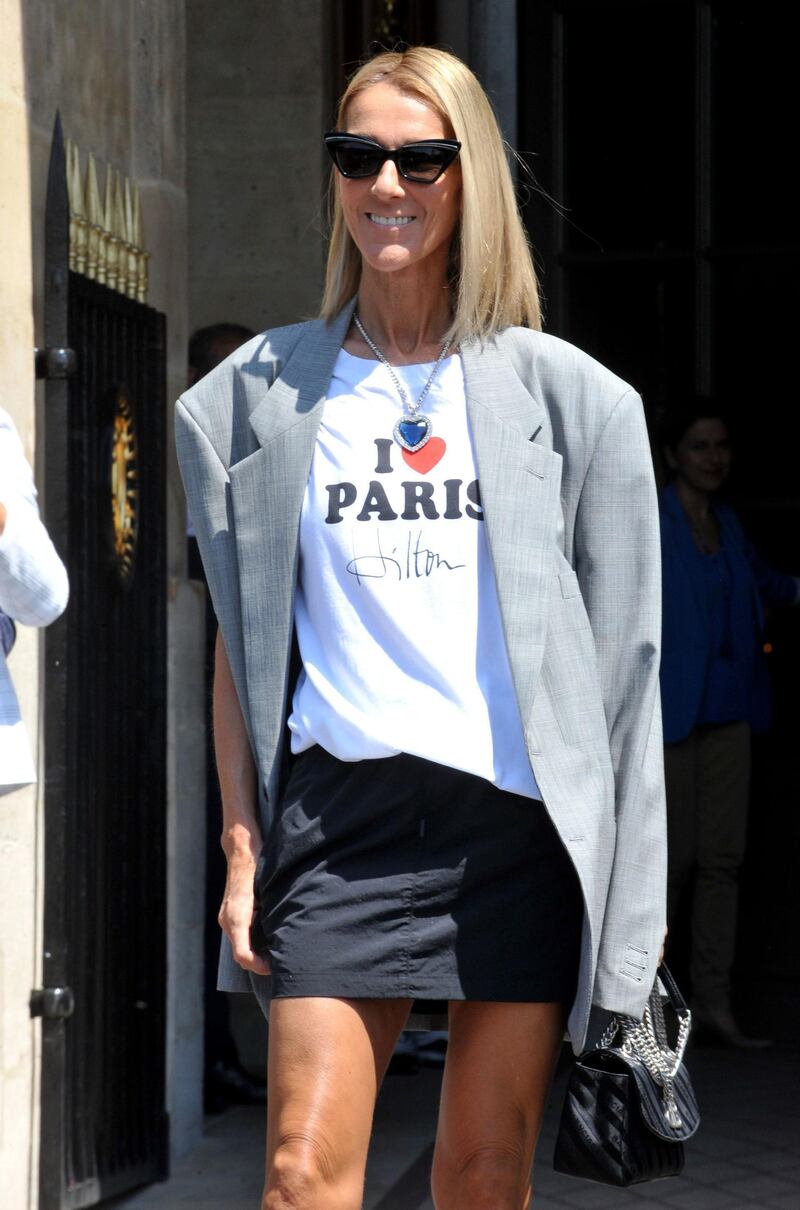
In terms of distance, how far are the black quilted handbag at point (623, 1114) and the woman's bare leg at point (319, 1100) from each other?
0.25 meters

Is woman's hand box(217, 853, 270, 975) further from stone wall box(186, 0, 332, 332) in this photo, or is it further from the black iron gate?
stone wall box(186, 0, 332, 332)

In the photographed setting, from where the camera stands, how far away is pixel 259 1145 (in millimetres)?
4949

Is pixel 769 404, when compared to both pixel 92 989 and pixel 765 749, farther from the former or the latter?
pixel 92 989

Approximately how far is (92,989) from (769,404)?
3329mm

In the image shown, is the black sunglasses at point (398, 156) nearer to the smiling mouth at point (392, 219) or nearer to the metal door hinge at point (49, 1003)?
the smiling mouth at point (392, 219)

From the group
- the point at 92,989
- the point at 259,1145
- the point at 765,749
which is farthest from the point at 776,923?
the point at 92,989

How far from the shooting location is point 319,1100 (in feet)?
7.80

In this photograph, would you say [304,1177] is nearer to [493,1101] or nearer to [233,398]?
[493,1101]

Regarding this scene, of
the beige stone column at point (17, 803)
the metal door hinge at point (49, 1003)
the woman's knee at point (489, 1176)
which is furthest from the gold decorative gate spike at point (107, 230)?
the woman's knee at point (489, 1176)

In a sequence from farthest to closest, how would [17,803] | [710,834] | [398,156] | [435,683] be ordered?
[710,834] < [17,803] < [398,156] < [435,683]

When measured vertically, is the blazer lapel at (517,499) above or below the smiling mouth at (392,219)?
below

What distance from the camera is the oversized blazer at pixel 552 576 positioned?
2477mm

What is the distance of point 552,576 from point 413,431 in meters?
0.25

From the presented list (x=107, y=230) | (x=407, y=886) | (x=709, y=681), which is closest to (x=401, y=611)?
(x=407, y=886)
